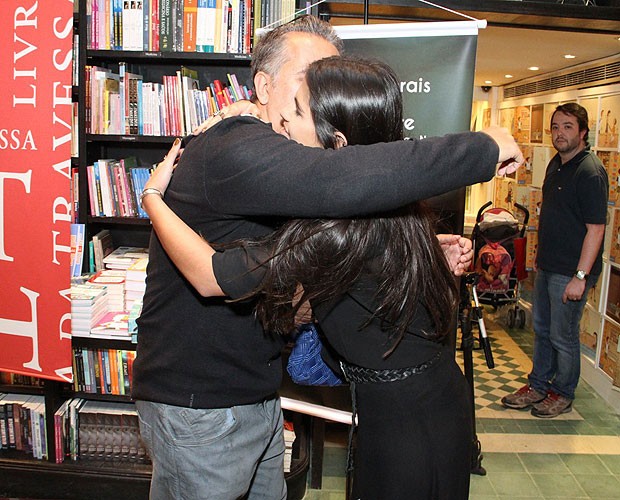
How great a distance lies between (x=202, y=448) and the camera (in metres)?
1.47

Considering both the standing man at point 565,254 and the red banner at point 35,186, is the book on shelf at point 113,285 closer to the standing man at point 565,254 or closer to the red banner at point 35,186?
the red banner at point 35,186

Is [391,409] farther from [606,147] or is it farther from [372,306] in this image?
[606,147]

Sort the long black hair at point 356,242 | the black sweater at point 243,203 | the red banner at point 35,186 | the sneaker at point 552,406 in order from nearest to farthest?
the black sweater at point 243,203
the long black hair at point 356,242
the red banner at point 35,186
the sneaker at point 552,406

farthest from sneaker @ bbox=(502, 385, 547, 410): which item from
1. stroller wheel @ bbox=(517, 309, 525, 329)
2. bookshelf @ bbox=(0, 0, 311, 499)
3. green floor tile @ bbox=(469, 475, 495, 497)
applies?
stroller wheel @ bbox=(517, 309, 525, 329)

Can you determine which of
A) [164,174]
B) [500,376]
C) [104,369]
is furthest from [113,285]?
[500,376]

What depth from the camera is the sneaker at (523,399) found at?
4.43m

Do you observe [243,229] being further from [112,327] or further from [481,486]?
[481,486]

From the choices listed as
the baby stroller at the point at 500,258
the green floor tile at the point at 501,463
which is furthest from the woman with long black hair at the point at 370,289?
the baby stroller at the point at 500,258

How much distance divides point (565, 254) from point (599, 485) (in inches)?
56.2

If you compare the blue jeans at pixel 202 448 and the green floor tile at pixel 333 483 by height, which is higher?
the blue jeans at pixel 202 448

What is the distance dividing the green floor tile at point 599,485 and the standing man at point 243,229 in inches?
89.7

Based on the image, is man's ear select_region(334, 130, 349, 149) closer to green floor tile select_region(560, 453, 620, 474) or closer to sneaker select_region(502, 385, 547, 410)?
green floor tile select_region(560, 453, 620, 474)

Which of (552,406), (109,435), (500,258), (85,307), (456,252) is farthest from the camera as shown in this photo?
(500,258)

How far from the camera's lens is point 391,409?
4.83 ft
